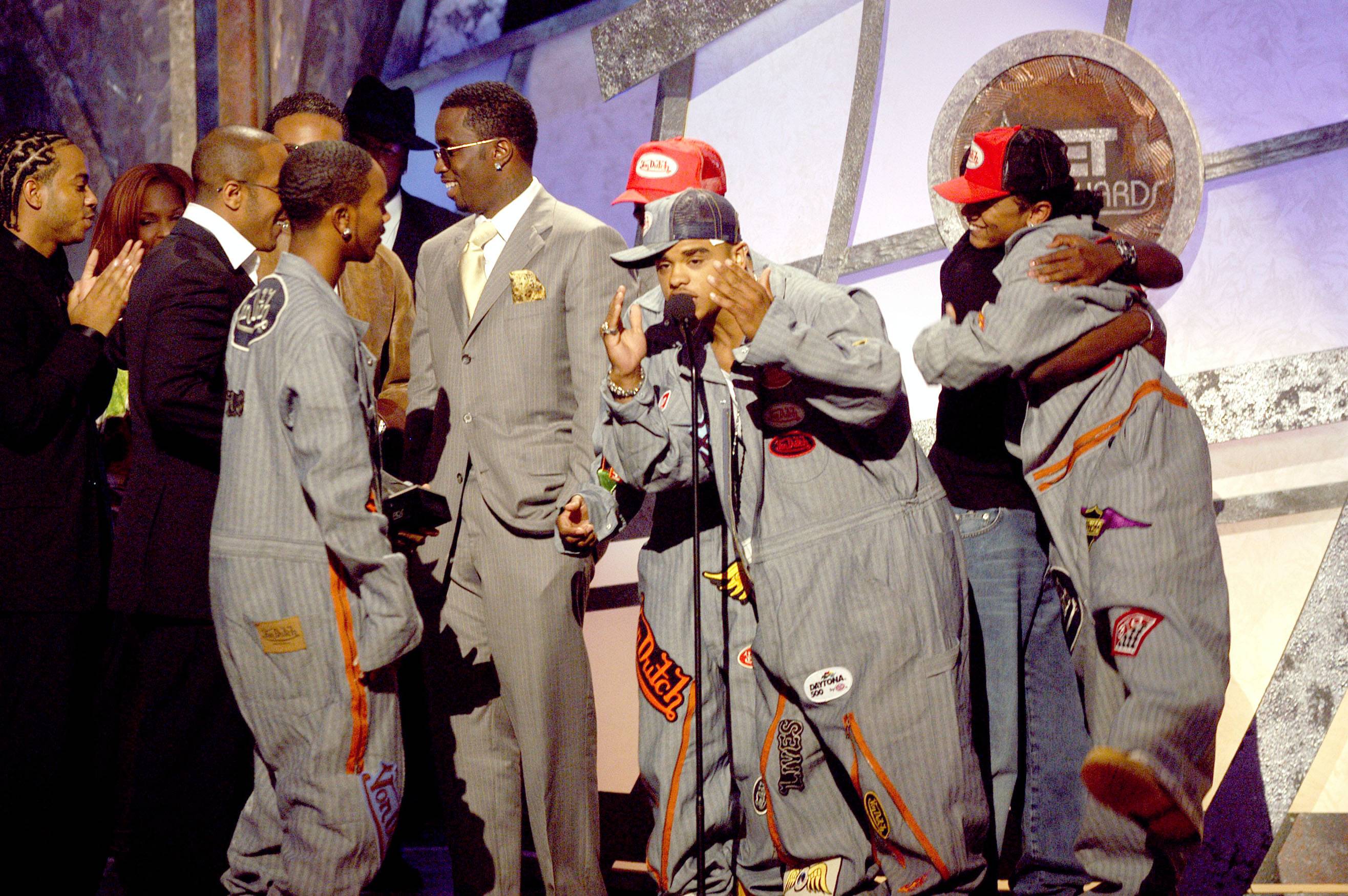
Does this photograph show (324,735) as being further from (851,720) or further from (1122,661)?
(1122,661)

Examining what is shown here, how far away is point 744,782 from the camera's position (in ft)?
9.36

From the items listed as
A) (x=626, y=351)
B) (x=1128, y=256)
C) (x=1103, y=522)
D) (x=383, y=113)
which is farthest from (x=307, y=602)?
(x=383, y=113)

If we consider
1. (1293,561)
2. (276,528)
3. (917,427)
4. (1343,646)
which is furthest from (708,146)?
(1343,646)

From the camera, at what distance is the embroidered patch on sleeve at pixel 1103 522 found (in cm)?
256

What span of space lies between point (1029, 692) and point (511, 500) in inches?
54.6

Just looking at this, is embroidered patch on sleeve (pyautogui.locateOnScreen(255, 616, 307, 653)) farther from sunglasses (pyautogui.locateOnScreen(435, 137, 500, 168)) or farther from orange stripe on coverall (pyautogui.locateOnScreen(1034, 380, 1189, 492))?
orange stripe on coverall (pyautogui.locateOnScreen(1034, 380, 1189, 492))

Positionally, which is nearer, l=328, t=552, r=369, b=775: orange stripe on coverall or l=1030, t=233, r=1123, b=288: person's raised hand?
l=328, t=552, r=369, b=775: orange stripe on coverall

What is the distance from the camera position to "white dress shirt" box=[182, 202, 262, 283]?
9.98 feet

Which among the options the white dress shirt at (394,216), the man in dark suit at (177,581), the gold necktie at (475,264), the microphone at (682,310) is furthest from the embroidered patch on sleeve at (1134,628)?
the white dress shirt at (394,216)

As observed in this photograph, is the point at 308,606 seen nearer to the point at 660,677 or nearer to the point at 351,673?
the point at 351,673

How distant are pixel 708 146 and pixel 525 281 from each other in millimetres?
804

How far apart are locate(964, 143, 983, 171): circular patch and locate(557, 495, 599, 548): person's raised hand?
1258 mm

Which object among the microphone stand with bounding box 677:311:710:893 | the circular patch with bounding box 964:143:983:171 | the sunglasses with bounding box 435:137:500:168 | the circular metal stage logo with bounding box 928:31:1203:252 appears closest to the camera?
the microphone stand with bounding box 677:311:710:893

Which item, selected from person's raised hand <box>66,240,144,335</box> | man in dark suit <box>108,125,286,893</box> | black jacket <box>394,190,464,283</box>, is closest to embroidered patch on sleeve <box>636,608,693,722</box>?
man in dark suit <box>108,125,286,893</box>
